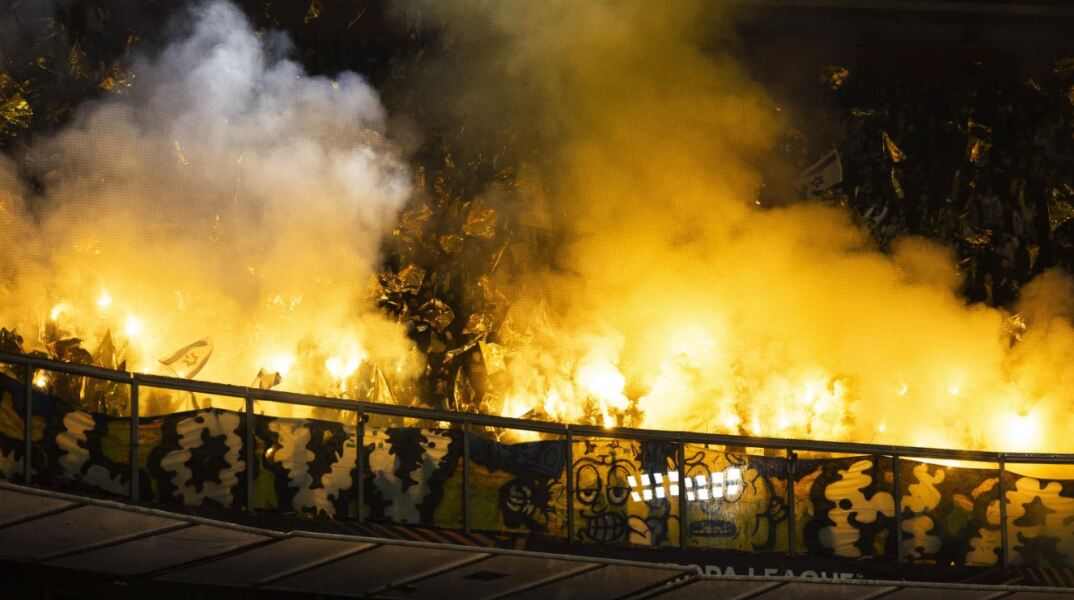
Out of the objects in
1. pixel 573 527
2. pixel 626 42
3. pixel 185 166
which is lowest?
pixel 573 527

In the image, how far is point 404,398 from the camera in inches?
464

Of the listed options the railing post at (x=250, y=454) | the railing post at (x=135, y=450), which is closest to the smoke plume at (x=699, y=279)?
the railing post at (x=250, y=454)

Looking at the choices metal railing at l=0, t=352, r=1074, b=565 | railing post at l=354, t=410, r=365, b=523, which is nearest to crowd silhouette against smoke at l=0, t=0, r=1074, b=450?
metal railing at l=0, t=352, r=1074, b=565

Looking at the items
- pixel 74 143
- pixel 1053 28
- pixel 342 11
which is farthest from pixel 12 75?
pixel 1053 28

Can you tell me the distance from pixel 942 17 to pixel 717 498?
6.42m

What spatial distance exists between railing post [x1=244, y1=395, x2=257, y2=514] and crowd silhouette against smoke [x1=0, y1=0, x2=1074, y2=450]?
4.30m

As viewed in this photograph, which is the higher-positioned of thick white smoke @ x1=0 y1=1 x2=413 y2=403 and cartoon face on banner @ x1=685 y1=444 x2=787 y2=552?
thick white smoke @ x1=0 y1=1 x2=413 y2=403

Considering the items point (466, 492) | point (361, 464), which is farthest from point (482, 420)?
point (361, 464)

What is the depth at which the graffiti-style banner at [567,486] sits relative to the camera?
23.5ft

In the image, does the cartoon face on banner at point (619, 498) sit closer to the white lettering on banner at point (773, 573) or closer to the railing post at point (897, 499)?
the white lettering on banner at point (773, 573)

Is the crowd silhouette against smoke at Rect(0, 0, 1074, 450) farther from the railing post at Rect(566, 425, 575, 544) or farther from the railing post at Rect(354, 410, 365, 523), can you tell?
the railing post at Rect(354, 410, 365, 523)

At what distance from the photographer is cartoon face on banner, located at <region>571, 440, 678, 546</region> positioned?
7.85 m

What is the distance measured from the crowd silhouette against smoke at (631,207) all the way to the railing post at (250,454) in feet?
14.1

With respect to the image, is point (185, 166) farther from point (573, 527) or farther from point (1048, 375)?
point (1048, 375)
